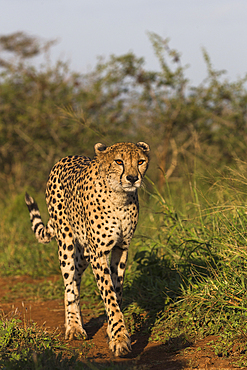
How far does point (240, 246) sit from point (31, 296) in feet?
7.93

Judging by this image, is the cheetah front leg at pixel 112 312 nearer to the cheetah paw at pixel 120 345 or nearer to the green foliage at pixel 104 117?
the cheetah paw at pixel 120 345

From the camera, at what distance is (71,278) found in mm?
3951

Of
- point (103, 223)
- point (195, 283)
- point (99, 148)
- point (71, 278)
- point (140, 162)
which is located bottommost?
point (195, 283)

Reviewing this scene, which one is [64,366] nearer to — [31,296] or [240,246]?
[240,246]

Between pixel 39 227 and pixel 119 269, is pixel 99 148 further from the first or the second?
pixel 39 227

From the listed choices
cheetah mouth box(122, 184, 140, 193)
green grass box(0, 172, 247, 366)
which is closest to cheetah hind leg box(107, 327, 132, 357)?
green grass box(0, 172, 247, 366)

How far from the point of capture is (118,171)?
10.6 feet

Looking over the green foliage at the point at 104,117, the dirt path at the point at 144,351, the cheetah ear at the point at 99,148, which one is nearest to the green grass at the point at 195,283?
the dirt path at the point at 144,351

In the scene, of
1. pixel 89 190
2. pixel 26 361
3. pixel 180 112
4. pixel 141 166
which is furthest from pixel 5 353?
pixel 180 112

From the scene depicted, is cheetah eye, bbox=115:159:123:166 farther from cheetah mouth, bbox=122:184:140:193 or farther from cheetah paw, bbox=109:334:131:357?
cheetah paw, bbox=109:334:131:357

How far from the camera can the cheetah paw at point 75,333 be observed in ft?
11.9

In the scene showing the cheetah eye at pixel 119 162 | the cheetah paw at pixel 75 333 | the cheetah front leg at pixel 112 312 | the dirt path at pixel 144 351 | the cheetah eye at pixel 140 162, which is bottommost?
the dirt path at pixel 144 351

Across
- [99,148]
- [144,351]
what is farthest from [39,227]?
[144,351]

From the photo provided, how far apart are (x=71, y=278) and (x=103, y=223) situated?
2.80ft
